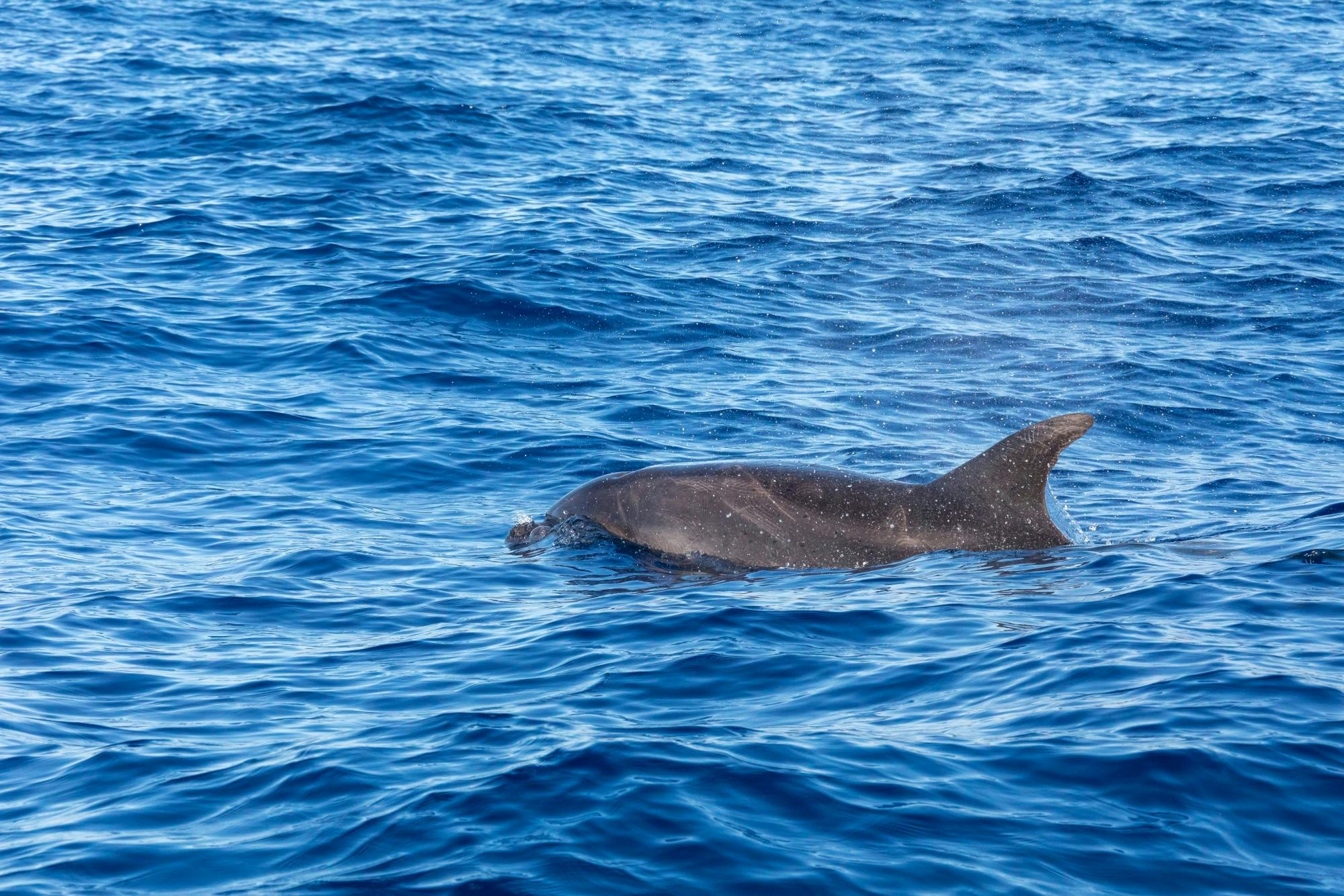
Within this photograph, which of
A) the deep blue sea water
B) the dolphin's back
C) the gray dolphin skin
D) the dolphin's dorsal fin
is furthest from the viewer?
the dolphin's back

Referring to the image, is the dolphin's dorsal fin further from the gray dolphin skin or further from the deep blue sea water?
the deep blue sea water

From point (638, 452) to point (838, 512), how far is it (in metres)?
3.90

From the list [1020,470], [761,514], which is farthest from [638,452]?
[1020,470]

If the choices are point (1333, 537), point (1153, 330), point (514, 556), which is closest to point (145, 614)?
point (514, 556)

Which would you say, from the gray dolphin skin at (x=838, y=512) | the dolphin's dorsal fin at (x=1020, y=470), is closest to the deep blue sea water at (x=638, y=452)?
the gray dolphin skin at (x=838, y=512)

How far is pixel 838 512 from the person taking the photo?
1270 cm

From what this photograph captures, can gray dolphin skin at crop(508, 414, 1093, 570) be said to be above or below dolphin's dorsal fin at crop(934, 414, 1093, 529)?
below

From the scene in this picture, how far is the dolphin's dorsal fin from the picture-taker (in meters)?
11.9

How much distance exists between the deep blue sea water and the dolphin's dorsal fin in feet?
1.72

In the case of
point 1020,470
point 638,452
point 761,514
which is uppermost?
point 1020,470

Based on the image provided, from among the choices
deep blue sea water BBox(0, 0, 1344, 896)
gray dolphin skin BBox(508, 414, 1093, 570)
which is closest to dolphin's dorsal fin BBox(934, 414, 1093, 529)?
gray dolphin skin BBox(508, 414, 1093, 570)

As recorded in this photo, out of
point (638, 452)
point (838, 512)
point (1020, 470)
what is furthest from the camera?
point (638, 452)

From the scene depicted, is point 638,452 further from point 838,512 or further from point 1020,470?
point 1020,470

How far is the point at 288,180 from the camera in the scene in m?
27.3
